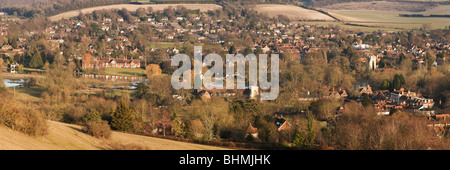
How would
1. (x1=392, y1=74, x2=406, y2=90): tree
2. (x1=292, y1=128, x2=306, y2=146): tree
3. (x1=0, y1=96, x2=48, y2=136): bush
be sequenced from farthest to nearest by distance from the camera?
(x1=392, y1=74, x2=406, y2=90): tree, (x1=292, y1=128, x2=306, y2=146): tree, (x1=0, y1=96, x2=48, y2=136): bush

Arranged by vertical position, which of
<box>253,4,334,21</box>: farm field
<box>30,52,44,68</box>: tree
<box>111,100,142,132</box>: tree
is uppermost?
<box>253,4,334,21</box>: farm field

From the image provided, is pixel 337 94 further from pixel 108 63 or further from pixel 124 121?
pixel 108 63

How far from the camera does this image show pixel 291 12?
74.7 m

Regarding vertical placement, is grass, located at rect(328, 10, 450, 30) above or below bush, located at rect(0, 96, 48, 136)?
above

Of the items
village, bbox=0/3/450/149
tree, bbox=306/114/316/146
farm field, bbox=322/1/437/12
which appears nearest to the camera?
tree, bbox=306/114/316/146

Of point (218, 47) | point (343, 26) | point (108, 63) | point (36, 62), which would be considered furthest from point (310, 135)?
point (343, 26)

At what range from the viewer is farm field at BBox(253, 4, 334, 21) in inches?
2810

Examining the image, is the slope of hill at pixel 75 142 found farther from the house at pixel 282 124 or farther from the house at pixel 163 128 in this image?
the house at pixel 282 124

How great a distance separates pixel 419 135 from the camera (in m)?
13.0

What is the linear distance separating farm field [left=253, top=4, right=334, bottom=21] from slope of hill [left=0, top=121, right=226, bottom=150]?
59.3 metres

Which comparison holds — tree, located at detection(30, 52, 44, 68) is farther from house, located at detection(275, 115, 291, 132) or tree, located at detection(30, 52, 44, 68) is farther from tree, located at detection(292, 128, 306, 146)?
tree, located at detection(292, 128, 306, 146)

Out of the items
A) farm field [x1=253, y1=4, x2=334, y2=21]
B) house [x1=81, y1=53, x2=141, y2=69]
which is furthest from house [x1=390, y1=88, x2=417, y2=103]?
farm field [x1=253, y1=4, x2=334, y2=21]

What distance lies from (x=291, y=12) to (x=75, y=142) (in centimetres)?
6549
